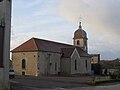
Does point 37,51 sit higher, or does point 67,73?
point 37,51

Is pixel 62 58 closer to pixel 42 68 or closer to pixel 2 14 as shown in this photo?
pixel 42 68

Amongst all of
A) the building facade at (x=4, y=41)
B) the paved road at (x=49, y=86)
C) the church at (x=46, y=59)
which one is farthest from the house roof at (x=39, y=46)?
the building facade at (x=4, y=41)

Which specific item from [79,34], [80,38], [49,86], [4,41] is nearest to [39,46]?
[80,38]

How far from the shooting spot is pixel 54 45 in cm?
7350

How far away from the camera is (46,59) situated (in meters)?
→ 66.2

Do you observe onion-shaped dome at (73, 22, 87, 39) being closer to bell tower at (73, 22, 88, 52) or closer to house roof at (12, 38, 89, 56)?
bell tower at (73, 22, 88, 52)

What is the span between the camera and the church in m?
64.3

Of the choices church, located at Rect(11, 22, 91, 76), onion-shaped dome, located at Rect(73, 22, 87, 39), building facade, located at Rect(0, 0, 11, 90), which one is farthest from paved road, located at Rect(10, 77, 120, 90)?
onion-shaped dome, located at Rect(73, 22, 87, 39)

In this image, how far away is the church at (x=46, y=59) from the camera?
6431 cm

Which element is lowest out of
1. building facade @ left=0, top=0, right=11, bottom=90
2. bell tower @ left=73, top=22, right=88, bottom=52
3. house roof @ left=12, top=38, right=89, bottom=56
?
building facade @ left=0, top=0, right=11, bottom=90

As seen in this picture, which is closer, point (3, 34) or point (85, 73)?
point (3, 34)

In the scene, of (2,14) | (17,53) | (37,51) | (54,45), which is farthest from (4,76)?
(54,45)

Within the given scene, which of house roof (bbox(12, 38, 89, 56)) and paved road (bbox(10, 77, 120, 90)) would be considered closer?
paved road (bbox(10, 77, 120, 90))

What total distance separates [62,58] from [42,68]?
35.0 ft
